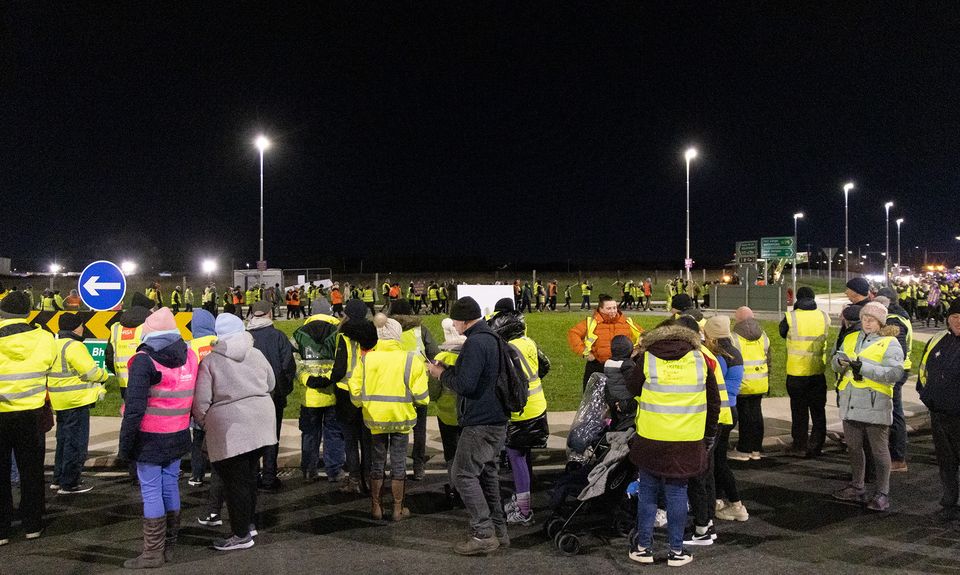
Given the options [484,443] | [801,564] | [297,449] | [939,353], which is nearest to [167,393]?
[484,443]

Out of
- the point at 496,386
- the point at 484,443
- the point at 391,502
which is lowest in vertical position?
the point at 391,502

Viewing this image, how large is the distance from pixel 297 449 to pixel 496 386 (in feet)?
14.2

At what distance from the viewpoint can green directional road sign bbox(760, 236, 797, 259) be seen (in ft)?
76.5

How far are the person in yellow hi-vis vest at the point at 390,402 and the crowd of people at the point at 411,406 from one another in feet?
0.06

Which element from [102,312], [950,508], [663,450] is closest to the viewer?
[663,450]

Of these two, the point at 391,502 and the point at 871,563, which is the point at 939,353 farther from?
the point at 391,502

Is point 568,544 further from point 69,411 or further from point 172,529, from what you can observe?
point 69,411

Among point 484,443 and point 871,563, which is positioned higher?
point 484,443

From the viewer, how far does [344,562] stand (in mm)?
5301

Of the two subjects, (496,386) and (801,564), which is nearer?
(801,564)

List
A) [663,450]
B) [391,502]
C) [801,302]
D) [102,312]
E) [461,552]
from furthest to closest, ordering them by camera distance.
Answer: [102,312]
[801,302]
[391,502]
[461,552]
[663,450]

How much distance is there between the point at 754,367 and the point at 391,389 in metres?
4.55

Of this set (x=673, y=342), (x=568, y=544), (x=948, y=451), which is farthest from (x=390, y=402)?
(x=948, y=451)

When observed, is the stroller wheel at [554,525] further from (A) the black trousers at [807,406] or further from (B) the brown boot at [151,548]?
(A) the black trousers at [807,406]
